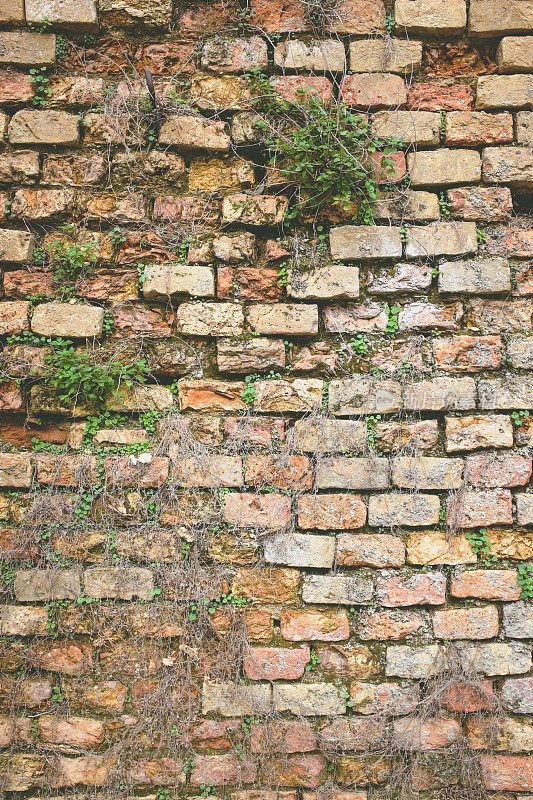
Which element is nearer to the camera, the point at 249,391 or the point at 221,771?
the point at 221,771

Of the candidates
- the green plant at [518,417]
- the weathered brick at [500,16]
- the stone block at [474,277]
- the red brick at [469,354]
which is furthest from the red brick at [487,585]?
the weathered brick at [500,16]

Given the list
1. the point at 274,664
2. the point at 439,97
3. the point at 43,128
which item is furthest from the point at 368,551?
the point at 43,128

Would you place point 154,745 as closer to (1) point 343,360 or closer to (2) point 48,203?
(1) point 343,360

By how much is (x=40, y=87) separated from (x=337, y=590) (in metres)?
2.25

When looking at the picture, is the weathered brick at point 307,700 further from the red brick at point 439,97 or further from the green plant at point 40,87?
the green plant at point 40,87

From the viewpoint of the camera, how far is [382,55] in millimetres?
1924

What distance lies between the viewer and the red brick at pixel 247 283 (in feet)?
6.30

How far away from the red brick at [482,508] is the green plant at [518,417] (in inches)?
10.2

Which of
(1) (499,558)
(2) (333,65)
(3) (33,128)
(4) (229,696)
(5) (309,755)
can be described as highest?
(2) (333,65)

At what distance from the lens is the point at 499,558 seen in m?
1.84

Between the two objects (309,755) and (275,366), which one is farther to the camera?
(275,366)

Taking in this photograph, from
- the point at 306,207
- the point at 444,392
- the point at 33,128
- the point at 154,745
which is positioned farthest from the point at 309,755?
the point at 33,128

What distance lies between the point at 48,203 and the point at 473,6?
6.01 feet

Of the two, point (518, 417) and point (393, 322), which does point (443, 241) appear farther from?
point (518, 417)
